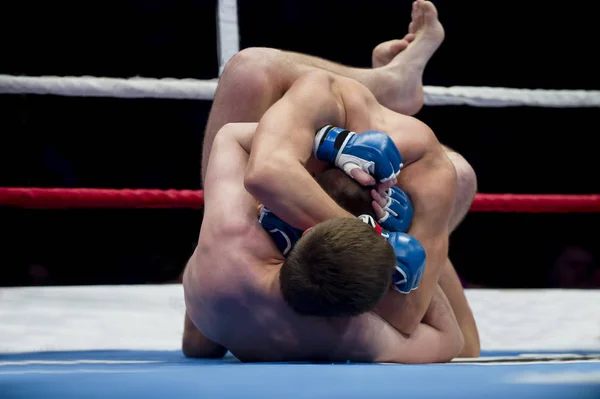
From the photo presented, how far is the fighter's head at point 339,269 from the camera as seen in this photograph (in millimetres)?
1012

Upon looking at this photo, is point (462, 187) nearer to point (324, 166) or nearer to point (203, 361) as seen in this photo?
point (324, 166)

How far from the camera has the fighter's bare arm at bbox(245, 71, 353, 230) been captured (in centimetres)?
112

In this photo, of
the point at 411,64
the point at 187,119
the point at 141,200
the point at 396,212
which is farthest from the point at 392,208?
the point at 187,119

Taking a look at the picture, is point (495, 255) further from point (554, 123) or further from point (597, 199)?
point (597, 199)

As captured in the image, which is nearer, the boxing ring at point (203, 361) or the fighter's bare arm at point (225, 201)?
the boxing ring at point (203, 361)

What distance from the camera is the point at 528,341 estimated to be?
182 centimetres

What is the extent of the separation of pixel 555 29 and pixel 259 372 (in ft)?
11.3

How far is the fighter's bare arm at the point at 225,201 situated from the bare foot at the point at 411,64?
63 cm

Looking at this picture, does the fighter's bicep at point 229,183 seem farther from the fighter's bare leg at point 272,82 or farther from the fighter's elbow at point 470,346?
the fighter's elbow at point 470,346

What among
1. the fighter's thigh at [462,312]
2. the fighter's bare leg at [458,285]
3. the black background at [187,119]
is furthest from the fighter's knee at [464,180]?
the black background at [187,119]

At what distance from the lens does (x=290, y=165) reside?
115 cm

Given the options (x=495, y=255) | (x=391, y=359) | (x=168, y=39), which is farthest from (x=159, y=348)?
(x=495, y=255)

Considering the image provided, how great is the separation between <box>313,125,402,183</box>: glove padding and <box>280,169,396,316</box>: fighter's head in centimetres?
14

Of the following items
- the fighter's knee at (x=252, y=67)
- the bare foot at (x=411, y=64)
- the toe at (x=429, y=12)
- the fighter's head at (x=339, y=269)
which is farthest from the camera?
the toe at (x=429, y=12)
